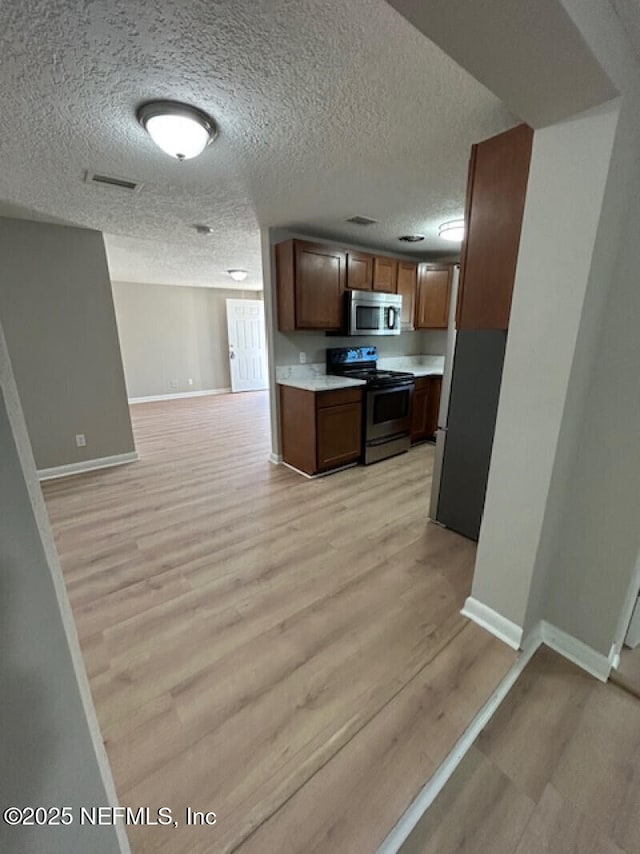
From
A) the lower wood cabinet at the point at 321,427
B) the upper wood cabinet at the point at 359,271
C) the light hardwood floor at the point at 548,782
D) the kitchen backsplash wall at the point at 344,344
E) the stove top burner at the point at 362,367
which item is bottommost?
the light hardwood floor at the point at 548,782

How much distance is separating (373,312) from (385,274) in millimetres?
511

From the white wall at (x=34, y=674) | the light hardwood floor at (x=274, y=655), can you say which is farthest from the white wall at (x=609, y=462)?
the white wall at (x=34, y=674)

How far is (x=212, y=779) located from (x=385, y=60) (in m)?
2.53

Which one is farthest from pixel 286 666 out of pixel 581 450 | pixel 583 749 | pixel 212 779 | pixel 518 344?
pixel 518 344

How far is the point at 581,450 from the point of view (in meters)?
1.41

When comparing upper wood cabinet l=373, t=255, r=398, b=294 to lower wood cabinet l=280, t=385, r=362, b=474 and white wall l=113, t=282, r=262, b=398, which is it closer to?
lower wood cabinet l=280, t=385, r=362, b=474

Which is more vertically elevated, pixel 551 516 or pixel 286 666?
pixel 551 516

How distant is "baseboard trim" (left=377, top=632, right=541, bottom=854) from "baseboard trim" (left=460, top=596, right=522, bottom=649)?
0.21 feet

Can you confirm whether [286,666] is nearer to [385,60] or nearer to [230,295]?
[385,60]

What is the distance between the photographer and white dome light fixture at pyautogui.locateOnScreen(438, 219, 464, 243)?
3.12 metres

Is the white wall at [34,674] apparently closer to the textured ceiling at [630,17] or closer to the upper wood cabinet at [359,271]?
the textured ceiling at [630,17]

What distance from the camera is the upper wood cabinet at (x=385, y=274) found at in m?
3.84

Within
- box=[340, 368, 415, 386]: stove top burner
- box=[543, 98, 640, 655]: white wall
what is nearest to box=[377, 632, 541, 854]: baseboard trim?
box=[543, 98, 640, 655]: white wall

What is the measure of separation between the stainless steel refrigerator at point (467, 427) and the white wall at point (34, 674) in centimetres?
207
